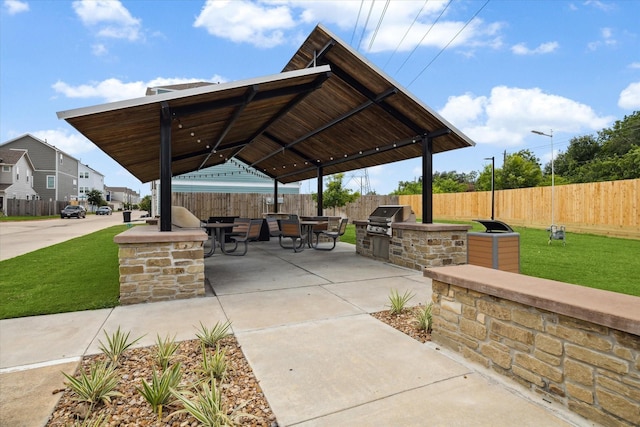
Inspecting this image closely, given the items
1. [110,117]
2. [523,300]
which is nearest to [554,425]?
[523,300]

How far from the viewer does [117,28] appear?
46.0 ft

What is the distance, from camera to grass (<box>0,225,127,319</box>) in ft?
14.1

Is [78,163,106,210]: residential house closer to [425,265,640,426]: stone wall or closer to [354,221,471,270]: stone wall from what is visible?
[354,221,471,270]: stone wall

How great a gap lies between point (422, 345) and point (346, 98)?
5.01m

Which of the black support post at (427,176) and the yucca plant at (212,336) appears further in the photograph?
the black support post at (427,176)

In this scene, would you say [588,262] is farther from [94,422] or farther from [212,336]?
[94,422]

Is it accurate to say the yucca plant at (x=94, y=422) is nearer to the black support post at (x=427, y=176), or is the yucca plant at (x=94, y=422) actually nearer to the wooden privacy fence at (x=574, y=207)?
the black support post at (x=427, y=176)

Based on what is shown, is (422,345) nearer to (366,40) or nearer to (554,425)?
(554,425)

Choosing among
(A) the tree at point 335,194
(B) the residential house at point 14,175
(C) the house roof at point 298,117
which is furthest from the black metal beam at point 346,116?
(B) the residential house at point 14,175

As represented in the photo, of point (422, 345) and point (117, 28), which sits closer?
point (422, 345)

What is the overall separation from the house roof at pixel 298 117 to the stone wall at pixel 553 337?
3.94 metres

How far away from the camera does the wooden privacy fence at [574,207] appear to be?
11.9 m

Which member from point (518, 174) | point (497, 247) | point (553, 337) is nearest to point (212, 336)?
point (553, 337)

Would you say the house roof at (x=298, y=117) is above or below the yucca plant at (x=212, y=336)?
above
